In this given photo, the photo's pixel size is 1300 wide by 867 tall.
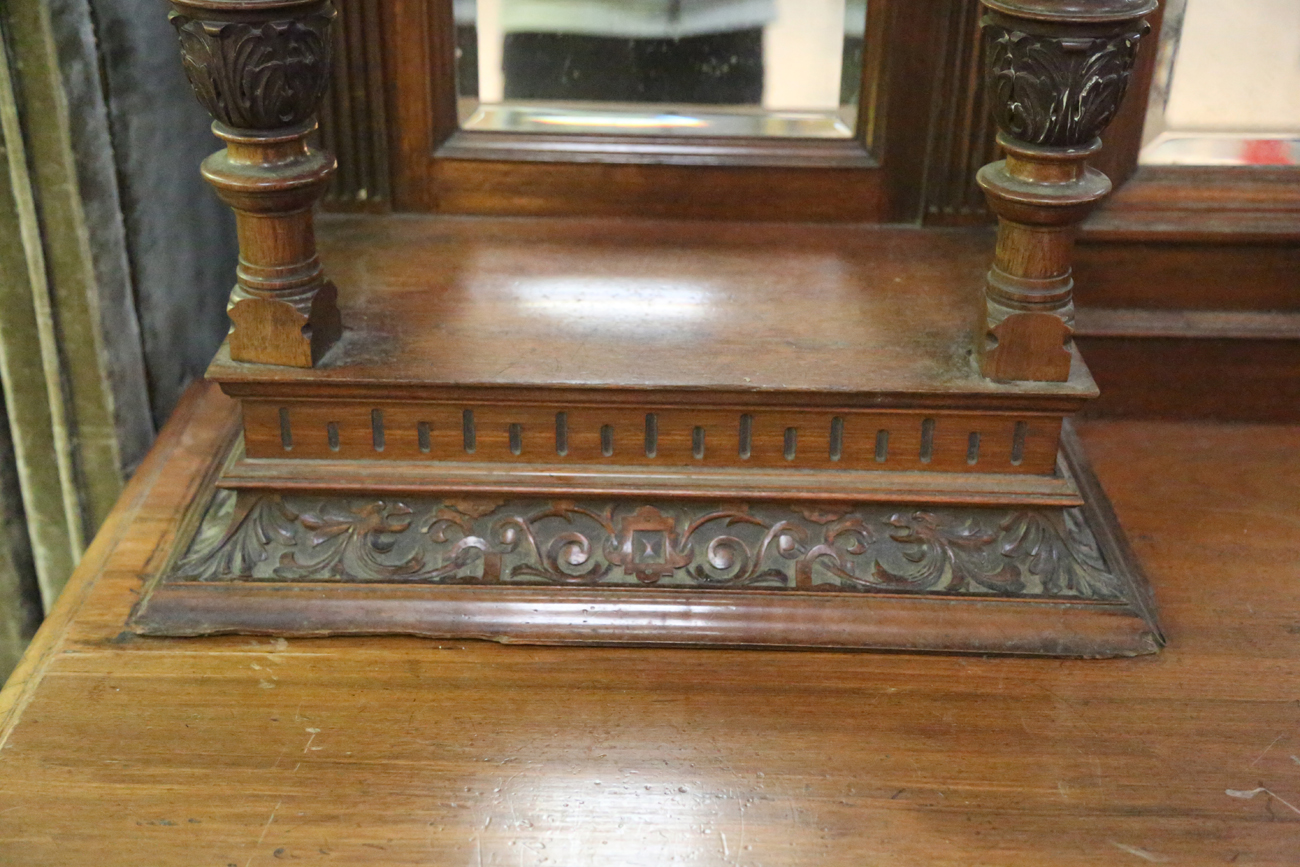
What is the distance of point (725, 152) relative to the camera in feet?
5.04

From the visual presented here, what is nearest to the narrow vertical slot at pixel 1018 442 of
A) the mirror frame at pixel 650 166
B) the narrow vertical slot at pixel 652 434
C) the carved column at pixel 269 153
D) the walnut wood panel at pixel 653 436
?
the walnut wood panel at pixel 653 436

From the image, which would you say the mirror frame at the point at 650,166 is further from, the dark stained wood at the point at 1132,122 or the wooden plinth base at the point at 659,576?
the wooden plinth base at the point at 659,576

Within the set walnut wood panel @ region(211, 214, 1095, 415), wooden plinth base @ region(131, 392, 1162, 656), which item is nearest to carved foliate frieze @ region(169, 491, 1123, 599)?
wooden plinth base @ region(131, 392, 1162, 656)

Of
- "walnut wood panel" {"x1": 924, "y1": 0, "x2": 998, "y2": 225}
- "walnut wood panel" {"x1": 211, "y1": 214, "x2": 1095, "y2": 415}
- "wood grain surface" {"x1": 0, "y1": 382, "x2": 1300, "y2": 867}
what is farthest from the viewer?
"walnut wood panel" {"x1": 924, "y1": 0, "x2": 998, "y2": 225}

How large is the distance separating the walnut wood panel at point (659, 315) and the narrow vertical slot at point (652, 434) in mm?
27

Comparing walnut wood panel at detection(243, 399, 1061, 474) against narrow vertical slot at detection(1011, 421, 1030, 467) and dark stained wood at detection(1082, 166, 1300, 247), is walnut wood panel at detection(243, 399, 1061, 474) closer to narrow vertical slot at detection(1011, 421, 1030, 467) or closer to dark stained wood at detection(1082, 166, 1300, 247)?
narrow vertical slot at detection(1011, 421, 1030, 467)

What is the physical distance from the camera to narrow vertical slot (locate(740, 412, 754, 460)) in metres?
1.21

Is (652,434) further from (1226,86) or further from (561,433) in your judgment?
(1226,86)

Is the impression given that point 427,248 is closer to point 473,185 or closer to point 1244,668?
point 473,185

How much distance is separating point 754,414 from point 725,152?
0.44 meters

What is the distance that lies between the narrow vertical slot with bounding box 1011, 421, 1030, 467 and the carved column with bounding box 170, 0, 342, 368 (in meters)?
0.60

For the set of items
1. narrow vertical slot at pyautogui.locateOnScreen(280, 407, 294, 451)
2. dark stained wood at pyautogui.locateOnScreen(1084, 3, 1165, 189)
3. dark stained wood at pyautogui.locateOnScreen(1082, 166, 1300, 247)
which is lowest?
narrow vertical slot at pyautogui.locateOnScreen(280, 407, 294, 451)

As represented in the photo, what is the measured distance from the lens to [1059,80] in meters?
1.06

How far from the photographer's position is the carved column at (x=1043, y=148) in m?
1.05
